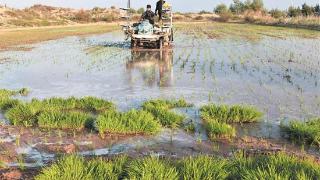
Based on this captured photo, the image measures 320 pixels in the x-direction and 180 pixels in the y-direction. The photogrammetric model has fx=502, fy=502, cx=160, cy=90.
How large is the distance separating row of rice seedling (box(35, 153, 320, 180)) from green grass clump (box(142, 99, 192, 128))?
2694 mm

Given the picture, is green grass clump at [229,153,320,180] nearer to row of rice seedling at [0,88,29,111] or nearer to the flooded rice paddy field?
the flooded rice paddy field

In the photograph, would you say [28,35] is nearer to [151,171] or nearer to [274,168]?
[151,171]

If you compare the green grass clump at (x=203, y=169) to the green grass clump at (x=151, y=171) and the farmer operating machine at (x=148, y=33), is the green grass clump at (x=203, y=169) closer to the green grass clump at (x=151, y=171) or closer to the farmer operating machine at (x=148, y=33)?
the green grass clump at (x=151, y=171)

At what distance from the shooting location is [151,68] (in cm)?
1647

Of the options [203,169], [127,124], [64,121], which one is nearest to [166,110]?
[127,124]

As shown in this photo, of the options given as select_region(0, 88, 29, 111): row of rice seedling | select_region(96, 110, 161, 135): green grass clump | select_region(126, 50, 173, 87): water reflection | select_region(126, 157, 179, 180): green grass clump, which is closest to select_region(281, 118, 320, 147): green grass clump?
select_region(96, 110, 161, 135): green grass clump

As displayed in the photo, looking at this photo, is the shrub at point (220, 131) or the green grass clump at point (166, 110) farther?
the green grass clump at point (166, 110)

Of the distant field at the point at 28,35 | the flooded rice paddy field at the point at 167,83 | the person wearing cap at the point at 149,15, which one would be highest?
the person wearing cap at the point at 149,15

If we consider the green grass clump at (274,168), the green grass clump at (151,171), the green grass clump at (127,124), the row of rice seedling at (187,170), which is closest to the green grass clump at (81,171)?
the row of rice seedling at (187,170)

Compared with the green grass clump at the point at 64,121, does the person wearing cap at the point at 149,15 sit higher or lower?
higher

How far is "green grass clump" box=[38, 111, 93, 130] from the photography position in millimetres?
8160

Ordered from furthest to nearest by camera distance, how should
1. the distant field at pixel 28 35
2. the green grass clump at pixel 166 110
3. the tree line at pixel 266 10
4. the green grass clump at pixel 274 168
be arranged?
1. the tree line at pixel 266 10
2. the distant field at pixel 28 35
3. the green grass clump at pixel 166 110
4. the green grass clump at pixel 274 168

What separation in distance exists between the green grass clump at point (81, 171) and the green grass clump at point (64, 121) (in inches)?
100.0

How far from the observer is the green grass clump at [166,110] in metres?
8.43
